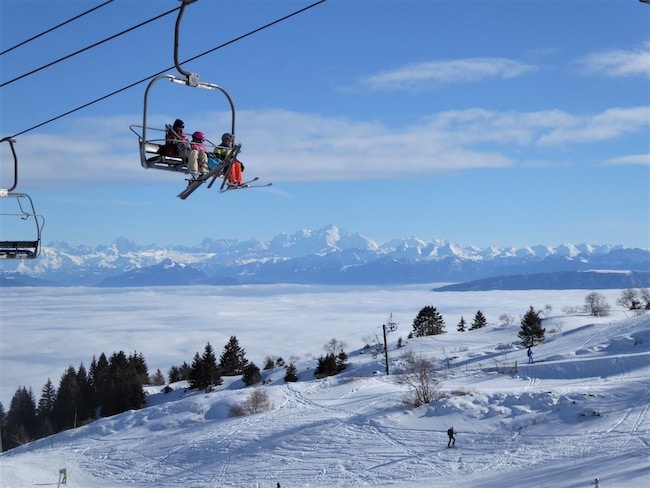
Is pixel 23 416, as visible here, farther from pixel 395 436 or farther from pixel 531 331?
pixel 395 436

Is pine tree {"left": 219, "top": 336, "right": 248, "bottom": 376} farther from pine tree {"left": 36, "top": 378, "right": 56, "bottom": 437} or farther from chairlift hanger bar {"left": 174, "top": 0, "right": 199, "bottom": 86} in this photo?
chairlift hanger bar {"left": 174, "top": 0, "right": 199, "bottom": 86}

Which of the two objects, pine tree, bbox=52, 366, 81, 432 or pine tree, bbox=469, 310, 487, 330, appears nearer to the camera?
pine tree, bbox=52, 366, 81, 432

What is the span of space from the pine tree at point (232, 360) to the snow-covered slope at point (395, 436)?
3599 centimetres

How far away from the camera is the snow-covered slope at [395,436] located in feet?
84.1

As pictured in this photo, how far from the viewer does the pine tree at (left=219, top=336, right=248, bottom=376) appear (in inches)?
3282

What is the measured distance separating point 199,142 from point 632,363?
38.2 m

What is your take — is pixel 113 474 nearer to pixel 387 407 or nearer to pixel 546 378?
pixel 387 407

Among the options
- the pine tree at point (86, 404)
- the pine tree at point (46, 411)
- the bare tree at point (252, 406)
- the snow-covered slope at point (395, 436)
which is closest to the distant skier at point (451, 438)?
the snow-covered slope at point (395, 436)

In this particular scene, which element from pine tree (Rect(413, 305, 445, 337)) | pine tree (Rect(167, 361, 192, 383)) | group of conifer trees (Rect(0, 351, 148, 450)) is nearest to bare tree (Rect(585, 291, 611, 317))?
pine tree (Rect(413, 305, 445, 337))

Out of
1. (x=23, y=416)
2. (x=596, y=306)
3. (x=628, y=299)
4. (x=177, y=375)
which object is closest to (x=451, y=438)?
(x=596, y=306)

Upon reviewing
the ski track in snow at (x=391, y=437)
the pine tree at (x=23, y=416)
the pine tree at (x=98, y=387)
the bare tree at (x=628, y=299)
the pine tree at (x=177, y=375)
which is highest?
the bare tree at (x=628, y=299)

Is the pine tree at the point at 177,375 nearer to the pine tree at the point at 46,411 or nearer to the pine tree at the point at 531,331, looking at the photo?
the pine tree at the point at 46,411

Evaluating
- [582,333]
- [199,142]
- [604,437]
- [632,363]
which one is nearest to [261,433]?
[604,437]

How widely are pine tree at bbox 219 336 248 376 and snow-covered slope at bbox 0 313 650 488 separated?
35989 millimetres
